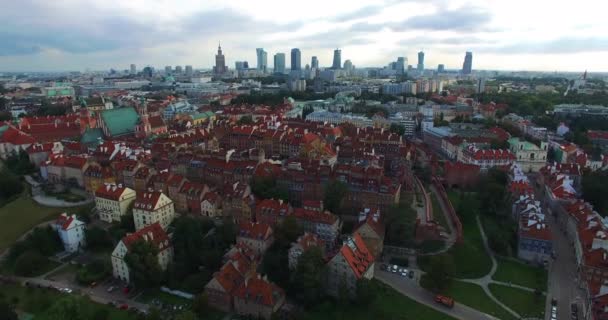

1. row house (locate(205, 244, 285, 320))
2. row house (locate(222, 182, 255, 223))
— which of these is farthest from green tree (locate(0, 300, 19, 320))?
row house (locate(222, 182, 255, 223))

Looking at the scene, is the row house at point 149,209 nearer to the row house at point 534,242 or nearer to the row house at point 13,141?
the row house at point 534,242

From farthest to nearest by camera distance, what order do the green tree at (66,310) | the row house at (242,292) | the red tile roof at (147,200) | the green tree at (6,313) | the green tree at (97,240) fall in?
1. the red tile roof at (147,200)
2. the green tree at (97,240)
3. the row house at (242,292)
4. the green tree at (6,313)
5. the green tree at (66,310)

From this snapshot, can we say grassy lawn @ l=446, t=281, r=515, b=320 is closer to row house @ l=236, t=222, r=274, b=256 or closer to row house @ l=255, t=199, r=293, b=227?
row house @ l=236, t=222, r=274, b=256

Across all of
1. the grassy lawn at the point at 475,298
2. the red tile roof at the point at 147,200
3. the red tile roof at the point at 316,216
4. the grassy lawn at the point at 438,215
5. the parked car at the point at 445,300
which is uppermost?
the red tile roof at the point at 147,200

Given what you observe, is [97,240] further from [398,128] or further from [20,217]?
[398,128]

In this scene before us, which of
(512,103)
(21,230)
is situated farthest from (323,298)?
(512,103)

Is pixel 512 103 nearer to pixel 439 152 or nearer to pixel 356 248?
pixel 439 152

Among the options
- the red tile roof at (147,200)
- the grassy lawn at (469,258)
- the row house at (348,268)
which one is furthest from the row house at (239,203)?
the grassy lawn at (469,258)
